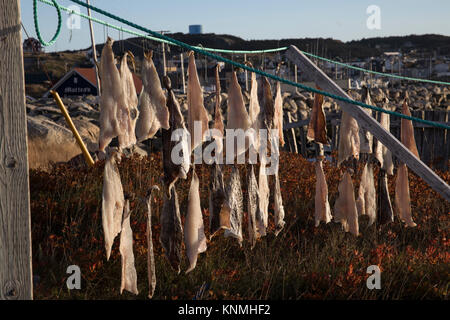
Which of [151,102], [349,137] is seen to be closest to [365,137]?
[349,137]

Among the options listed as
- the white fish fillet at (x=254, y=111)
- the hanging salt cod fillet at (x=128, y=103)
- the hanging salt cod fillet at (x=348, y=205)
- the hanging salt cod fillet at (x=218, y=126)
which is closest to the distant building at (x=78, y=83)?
the hanging salt cod fillet at (x=348, y=205)

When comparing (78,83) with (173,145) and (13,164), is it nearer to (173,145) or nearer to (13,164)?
(13,164)

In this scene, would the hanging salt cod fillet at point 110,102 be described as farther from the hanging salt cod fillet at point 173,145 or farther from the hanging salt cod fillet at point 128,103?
the hanging salt cod fillet at point 173,145

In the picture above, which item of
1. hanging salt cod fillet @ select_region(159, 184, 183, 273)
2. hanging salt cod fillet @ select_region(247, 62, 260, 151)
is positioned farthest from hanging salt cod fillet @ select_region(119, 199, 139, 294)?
hanging salt cod fillet @ select_region(247, 62, 260, 151)

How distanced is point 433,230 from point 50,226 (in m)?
4.47

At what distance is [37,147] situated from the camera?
8.59 m

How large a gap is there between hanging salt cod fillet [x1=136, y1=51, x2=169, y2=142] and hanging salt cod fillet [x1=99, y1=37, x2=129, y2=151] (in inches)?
3.7

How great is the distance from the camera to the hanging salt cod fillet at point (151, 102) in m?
2.67

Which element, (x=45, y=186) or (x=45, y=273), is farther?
(x=45, y=186)

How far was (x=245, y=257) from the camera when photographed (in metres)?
5.09

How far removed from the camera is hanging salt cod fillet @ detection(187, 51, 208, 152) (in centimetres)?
279

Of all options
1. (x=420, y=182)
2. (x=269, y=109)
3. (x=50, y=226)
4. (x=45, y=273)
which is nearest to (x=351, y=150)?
(x=269, y=109)

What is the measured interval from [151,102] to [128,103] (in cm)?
13
